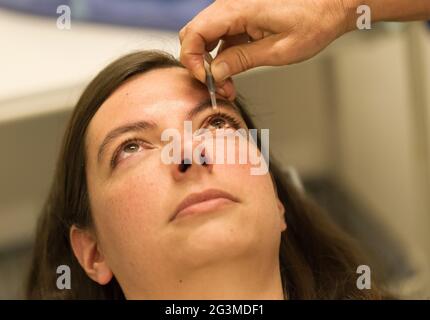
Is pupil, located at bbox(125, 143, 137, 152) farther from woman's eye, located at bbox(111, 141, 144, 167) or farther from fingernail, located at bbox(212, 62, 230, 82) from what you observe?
fingernail, located at bbox(212, 62, 230, 82)

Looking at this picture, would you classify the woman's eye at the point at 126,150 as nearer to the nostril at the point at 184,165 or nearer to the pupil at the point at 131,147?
the pupil at the point at 131,147

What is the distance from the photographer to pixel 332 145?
2.19m

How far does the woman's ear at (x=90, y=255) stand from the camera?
119 centimetres

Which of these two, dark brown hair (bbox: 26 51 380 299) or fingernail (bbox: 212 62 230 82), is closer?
fingernail (bbox: 212 62 230 82)

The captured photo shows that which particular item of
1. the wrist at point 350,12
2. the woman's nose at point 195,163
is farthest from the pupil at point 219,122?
the wrist at point 350,12

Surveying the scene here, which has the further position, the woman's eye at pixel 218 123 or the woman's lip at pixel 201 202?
the woman's eye at pixel 218 123

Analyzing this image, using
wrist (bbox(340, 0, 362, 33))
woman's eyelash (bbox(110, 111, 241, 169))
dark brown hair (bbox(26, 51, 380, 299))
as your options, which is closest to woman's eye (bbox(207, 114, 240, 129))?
A: woman's eyelash (bbox(110, 111, 241, 169))

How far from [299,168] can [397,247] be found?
0.44 metres

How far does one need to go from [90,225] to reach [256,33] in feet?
1.52

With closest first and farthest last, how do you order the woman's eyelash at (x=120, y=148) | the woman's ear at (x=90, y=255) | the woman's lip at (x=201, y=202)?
the woman's lip at (x=201, y=202), the woman's eyelash at (x=120, y=148), the woman's ear at (x=90, y=255)

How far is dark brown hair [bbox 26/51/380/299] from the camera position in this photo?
3.90ft

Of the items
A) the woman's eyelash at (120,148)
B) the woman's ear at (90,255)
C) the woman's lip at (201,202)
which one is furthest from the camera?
the woman's ear at (90,255)
